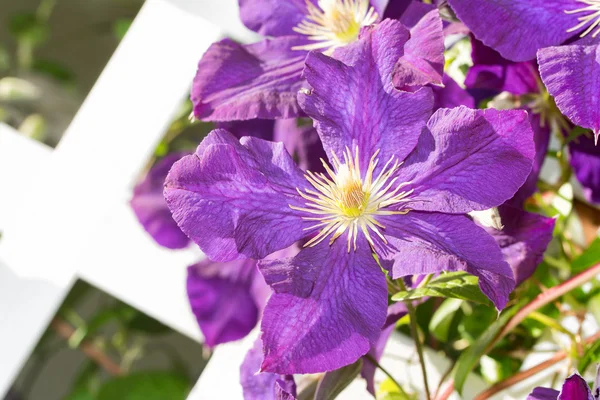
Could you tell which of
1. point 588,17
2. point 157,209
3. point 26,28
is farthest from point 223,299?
point 26,28

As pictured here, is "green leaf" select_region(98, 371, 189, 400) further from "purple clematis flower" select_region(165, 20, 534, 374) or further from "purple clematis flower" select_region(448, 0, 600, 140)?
"purple clematis flower" select_region(448, 0, 600, 140)

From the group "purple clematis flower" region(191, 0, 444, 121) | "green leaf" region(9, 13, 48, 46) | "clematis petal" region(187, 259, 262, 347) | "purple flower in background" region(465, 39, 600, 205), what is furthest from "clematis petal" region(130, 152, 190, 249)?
"green leaf" region(9, 13, 48, 46)

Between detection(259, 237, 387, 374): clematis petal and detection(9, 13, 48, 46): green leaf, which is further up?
detection(259, 237, 387, 374): clematis petal

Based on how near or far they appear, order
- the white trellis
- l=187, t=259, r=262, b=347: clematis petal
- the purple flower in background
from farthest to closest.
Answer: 1. the white trellis
2. l=187, t=259, r=262, b=347: clematis petal
3. the purple flower in background

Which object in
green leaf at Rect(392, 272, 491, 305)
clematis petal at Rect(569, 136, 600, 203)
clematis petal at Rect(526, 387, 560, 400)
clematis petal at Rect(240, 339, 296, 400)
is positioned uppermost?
green leaf at Rect(392, 272, 491, 305)

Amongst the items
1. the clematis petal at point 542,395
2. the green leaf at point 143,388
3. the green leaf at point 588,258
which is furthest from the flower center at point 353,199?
the green leaf at point 143,388

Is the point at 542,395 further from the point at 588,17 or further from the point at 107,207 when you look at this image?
the point at 107,207
